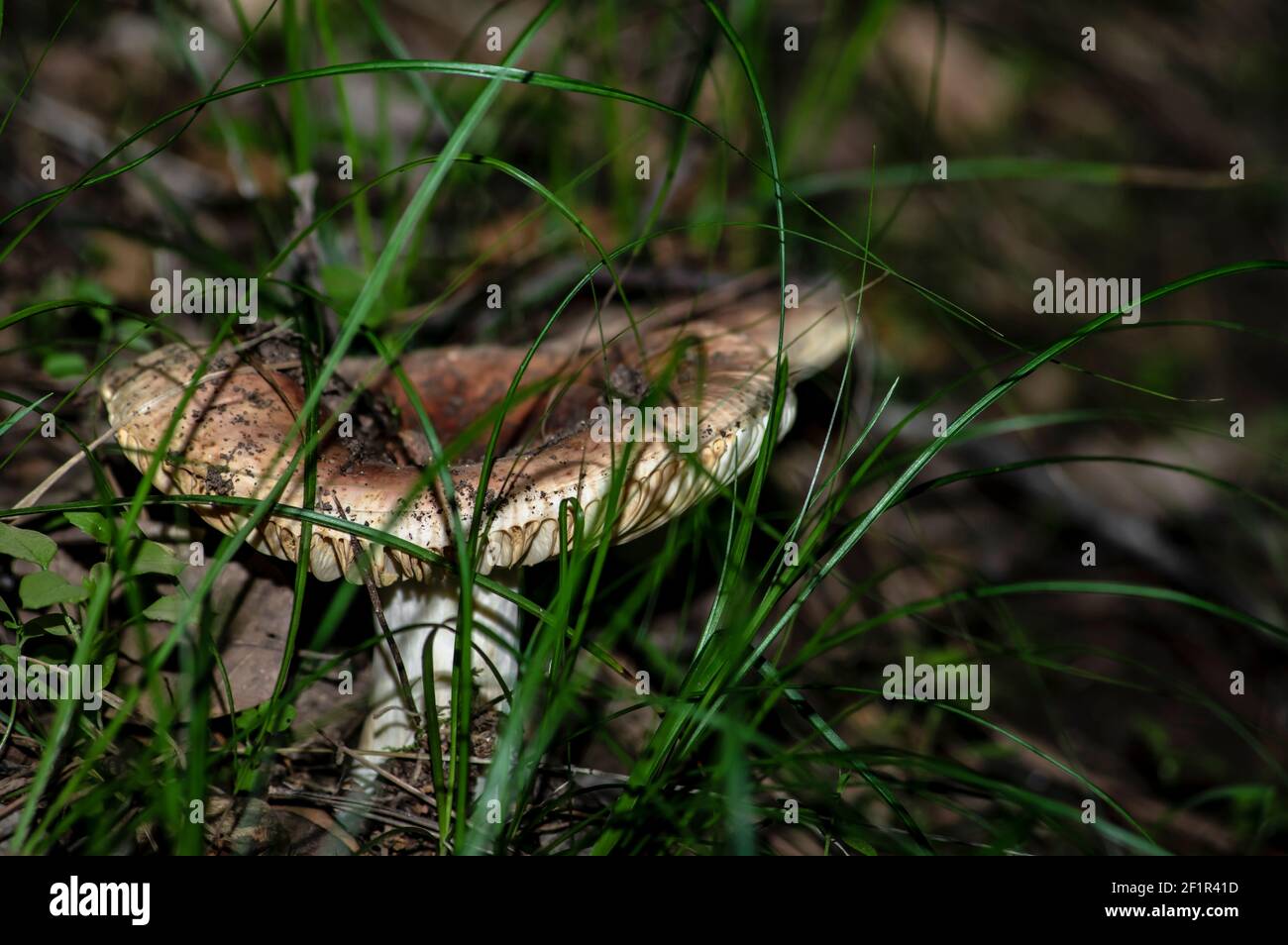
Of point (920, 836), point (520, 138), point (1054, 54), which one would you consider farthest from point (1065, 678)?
point (1054, 54)

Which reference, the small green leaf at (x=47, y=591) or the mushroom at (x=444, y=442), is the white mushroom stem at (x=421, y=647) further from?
the small green leaf at (x=47, y=591)

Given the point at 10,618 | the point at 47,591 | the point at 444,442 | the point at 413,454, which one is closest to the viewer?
the point at 47,591

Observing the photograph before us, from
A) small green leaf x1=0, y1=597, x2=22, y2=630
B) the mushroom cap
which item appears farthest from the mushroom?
small green leaf x1=0, y1=597, x2=22, y2=630

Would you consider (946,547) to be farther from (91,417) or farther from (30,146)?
(30,146)

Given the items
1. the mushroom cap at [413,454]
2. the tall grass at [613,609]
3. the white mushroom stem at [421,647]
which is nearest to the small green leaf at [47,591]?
the tall grass at [613,609]

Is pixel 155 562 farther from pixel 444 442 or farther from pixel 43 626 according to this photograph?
pixel 444 442

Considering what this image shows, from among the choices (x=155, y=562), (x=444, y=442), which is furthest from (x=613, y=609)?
(x=155, y=562)
